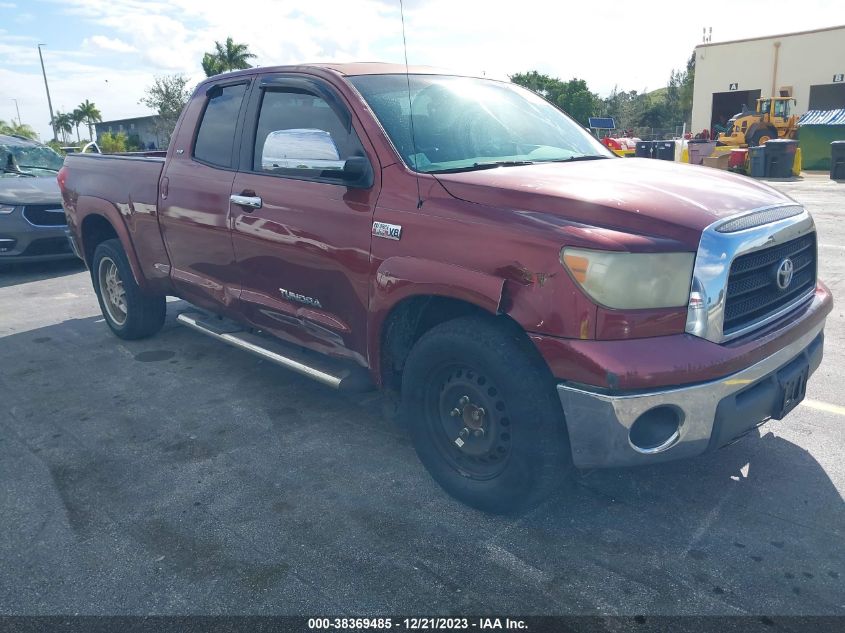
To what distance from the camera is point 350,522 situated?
A: 10.1 feet

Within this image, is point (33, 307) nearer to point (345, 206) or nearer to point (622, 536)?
point (345, 206)

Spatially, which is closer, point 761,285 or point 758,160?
point 761,285

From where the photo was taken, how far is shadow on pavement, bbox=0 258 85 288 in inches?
344

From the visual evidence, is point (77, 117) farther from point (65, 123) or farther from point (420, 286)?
point (420, 286)

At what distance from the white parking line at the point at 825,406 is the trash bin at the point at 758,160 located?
2001cm

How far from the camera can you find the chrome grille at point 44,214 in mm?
8633

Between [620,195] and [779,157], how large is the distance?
71.4 feet

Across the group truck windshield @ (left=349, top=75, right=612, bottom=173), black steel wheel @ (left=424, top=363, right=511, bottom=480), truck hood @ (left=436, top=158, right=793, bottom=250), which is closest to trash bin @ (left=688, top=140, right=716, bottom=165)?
truck windshield @ (left=349, top=75, right=612, bottom=173)

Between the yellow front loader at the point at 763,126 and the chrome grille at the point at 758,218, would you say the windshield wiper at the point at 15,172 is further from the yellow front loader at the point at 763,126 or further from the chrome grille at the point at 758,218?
the yellow front loader at the point at 763,126

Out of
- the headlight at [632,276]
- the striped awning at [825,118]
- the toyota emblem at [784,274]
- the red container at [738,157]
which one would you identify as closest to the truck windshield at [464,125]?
the headlight at [632,276]

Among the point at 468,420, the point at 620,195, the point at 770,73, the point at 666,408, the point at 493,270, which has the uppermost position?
the point at 770,73

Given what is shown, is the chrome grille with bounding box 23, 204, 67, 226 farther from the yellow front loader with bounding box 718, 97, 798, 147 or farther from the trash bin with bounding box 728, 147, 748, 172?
the yellow front loader with bounding box 718, 97, 798, 147

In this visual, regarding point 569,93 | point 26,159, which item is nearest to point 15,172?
point 26,159

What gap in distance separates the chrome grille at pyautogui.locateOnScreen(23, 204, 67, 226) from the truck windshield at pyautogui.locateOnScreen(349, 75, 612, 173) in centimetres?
653
